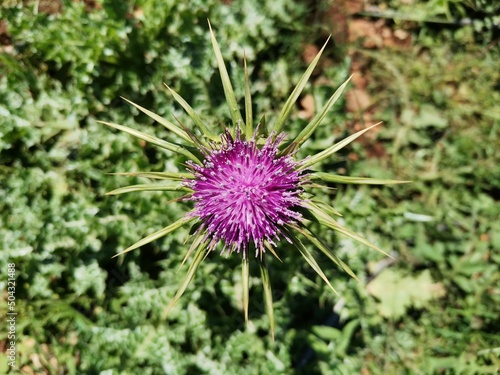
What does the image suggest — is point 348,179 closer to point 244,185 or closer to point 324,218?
point 324,218

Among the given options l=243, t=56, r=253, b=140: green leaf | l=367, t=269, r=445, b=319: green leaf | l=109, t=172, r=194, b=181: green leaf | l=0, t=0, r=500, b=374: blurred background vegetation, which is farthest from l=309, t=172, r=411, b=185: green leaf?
l=367, t=269, r=445, b=319: green leaf

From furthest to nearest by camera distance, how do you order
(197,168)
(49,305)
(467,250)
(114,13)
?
(467,250) < (49,305) < (114,13) < (197,168)

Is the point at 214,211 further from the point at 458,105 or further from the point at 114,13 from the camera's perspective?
the point at 458,105

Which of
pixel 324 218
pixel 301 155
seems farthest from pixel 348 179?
pixel 301 155

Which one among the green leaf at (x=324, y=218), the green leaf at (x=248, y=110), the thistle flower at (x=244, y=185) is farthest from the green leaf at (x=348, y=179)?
the green leaf at (x=248, y=110)

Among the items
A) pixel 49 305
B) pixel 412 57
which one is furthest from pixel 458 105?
pixel 49 305

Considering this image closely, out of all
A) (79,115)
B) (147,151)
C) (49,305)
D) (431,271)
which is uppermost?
(79,115)

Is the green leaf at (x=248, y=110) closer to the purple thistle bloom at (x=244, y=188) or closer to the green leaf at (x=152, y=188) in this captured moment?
the purple thistle bloom at (x=244, y=188)
